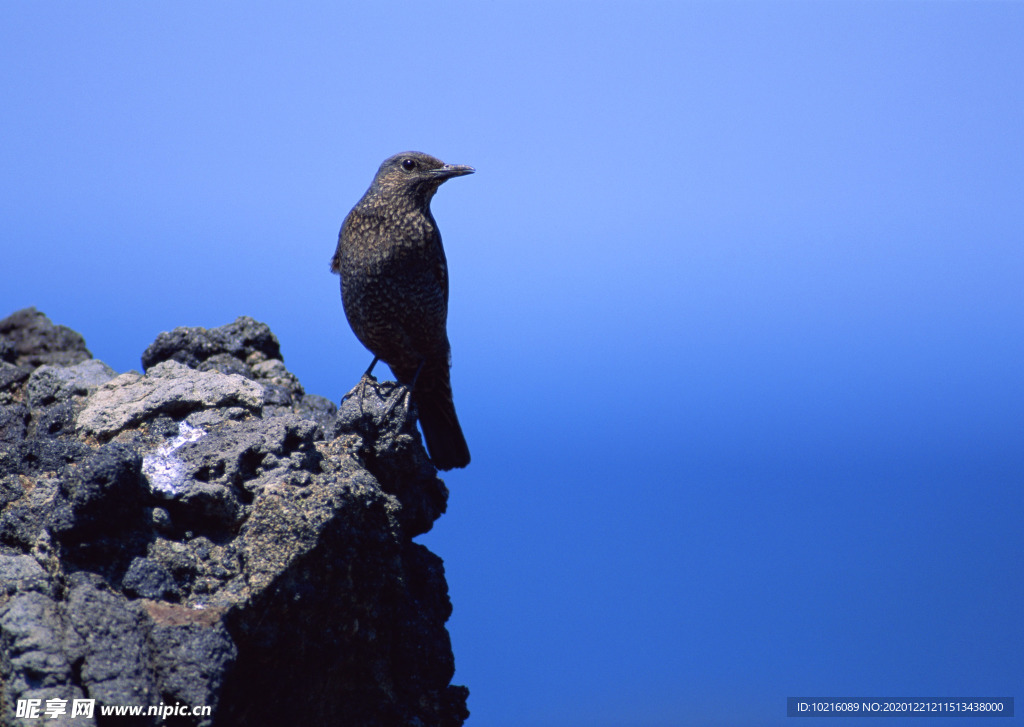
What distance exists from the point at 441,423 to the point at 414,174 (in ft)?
5.52

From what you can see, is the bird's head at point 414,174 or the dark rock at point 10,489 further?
the bird's head at point 414,174

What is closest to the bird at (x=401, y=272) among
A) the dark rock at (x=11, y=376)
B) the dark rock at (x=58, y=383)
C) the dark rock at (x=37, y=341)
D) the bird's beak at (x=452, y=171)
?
the bird's beak at (x=452, y=171)

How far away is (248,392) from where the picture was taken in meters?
4.50

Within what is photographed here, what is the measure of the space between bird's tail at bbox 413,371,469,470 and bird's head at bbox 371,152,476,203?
1.23 metres

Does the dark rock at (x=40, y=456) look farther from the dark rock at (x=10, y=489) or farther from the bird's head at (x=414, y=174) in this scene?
the bird's head at (x=414, y=174)

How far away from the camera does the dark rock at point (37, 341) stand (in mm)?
6438

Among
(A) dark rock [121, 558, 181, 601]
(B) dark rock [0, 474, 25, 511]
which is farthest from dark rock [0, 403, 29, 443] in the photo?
(A) dark rock [121, 558, 181, 601]

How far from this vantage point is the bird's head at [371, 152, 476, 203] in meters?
5.33

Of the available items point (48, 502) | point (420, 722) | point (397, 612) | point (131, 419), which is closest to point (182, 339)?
point (131, 419)

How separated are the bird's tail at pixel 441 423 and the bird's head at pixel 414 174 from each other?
4.04 ft

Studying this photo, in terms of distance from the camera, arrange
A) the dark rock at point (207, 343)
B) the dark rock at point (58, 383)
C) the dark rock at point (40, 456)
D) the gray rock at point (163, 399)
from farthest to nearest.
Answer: the dark rock at point (207, 343)
the dark rock at point (58, 383)
the gray rock at point (163, 399)
the dark rock at point (40, 456)

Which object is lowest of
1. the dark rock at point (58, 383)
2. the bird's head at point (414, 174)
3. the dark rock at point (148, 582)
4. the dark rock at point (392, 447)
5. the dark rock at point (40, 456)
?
the dark rock at point (148, 582)

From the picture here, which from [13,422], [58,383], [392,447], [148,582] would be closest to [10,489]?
[13,422]

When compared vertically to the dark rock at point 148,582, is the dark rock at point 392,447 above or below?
above
